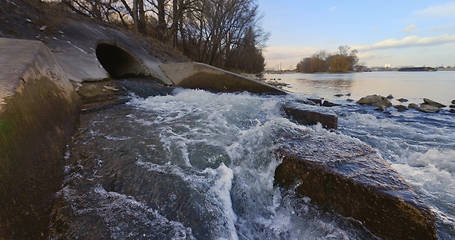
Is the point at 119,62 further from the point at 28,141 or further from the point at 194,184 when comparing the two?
the point at 194,184

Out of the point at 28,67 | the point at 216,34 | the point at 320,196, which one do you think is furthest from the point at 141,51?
the point at 216,34

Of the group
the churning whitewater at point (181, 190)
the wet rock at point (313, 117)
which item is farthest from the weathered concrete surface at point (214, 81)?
the churning whitewater at point (181, 190)

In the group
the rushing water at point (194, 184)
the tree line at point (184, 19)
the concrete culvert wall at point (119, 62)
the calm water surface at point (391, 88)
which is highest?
the tree line at point (184, 19)

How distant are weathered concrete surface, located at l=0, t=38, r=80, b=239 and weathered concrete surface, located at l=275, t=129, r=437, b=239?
2429mm

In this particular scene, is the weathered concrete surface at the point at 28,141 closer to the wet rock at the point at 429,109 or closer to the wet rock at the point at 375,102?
the wet rock at the point at 375,102

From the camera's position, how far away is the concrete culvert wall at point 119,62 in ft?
33.9

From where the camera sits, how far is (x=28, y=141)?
231 cm

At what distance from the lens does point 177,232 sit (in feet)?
6.70

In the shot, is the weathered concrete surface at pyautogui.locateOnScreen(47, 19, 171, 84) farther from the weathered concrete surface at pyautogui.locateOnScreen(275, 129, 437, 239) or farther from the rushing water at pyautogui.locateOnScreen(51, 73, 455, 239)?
the weathered concrete surface at pyautogui.locateOnScreen(275, 129, 437, 239)

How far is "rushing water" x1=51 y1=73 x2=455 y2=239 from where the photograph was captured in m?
2.11

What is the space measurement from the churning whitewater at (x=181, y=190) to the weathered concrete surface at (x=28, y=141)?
0.18 m

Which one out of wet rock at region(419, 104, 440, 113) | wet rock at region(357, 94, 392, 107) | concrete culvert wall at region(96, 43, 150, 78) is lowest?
wet rock at region(419, 104, 440, 113)

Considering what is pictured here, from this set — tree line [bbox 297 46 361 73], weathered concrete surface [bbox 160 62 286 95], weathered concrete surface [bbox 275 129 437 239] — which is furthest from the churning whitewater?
tree line [bbox 297 46 361 73]

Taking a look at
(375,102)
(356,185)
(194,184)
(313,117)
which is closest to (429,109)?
(375,102)
